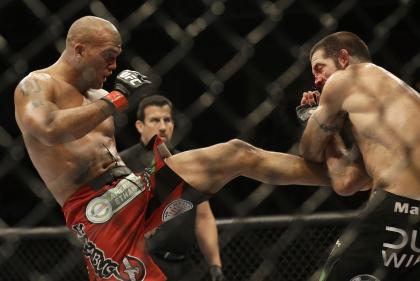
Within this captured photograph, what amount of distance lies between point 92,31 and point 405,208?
43.1 inches

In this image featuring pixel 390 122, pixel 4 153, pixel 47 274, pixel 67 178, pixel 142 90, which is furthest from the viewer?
pixel 4 153

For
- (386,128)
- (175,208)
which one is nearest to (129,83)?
(175,208)

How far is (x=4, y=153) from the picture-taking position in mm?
4473

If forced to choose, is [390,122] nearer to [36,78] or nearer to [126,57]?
[36,78]

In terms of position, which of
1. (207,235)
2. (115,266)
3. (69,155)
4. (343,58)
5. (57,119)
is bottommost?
(207,235)

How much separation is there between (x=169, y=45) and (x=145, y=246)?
1.73 metres

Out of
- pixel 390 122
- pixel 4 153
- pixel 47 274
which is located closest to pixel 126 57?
pixel 4 153

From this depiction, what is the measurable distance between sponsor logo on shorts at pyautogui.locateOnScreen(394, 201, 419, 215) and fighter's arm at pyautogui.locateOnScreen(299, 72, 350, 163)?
0.29 meters

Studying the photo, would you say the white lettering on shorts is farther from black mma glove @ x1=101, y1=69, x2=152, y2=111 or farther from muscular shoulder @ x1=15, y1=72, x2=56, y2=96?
muscular shoulder @ x1=15, y1=72, x2=56, y2=96

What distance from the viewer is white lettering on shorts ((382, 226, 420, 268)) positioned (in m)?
2.24

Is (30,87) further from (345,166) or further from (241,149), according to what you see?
(345,166)

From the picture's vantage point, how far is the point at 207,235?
10.9 ft

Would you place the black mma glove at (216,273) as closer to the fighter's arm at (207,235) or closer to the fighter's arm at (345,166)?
the fighter's arm at (207,235)

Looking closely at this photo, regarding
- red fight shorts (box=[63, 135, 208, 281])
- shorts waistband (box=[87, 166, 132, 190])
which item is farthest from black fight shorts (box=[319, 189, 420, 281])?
shorts waistband (box=[87, 166, 132, 190])
